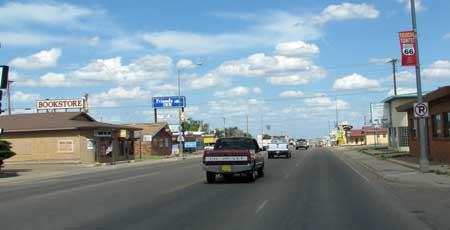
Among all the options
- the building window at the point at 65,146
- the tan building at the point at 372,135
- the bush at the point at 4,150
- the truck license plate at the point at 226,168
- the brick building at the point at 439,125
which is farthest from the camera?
the tan building at the point at 372,135

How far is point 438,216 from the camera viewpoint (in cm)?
1270

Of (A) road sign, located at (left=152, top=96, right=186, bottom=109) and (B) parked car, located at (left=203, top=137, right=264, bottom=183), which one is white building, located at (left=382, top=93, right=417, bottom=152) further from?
(B) parked car, located at (left=203, top=137, right=264, bottom=183)

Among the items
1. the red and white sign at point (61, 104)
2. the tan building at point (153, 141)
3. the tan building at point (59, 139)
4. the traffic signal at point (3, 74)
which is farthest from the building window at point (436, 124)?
the red and white sign at point (61, 104)

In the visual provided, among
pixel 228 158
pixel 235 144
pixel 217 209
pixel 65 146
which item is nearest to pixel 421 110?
pixel 235 144

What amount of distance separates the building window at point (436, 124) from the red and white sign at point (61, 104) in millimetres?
51655

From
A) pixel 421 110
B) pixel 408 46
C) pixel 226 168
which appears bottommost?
pixel 226 168

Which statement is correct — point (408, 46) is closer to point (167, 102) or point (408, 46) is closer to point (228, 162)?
point (228, 162)

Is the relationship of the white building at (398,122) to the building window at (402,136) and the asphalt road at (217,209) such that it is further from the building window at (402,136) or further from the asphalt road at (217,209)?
the asphalt road at (217,209)

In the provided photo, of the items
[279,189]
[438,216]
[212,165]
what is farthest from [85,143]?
[438,216]

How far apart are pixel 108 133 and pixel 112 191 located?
39.1 metres

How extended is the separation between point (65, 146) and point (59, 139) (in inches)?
37.4

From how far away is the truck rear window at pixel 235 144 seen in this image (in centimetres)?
2447

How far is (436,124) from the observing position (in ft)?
117

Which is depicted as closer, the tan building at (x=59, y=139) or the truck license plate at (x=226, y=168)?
the truck license plate at (x=226, y=168)
